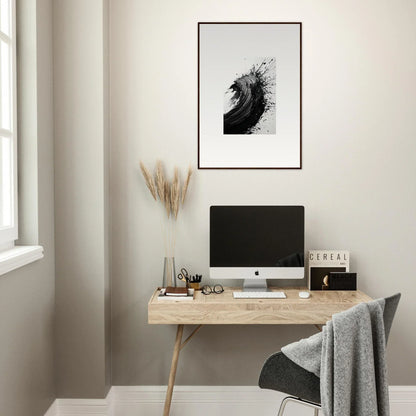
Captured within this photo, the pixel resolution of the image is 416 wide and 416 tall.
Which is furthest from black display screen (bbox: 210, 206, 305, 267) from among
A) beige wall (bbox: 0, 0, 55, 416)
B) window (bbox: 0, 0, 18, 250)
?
window (bbox: 0, 0, 18, 250)

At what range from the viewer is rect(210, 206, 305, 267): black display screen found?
8.52 ft

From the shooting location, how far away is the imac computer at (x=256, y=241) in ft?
8.52

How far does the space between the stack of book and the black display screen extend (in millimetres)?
202

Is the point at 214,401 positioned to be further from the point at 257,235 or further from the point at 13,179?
the point at 13,179

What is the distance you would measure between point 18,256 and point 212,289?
3.61 ft

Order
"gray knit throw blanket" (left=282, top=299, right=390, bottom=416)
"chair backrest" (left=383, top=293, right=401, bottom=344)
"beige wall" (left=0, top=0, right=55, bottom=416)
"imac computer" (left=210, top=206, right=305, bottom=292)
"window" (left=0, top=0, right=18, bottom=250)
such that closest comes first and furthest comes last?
"gray knit throw blanket" (left=282, top=299, right=390, bottom=416) → "chair backrest" (left=383, top=293, right=401, bottom=344) → "beige wall" (left=0, top=0, right=55, bottom=416) → "window" (left=0, top=0, right=18, bottom=250) → "imac computer" (left=210, top=206, right=305, bottom=292)

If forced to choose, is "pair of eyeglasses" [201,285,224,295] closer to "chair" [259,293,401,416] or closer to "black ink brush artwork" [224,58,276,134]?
"chair" [259,293,401,416]

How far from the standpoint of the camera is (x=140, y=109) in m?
2.78

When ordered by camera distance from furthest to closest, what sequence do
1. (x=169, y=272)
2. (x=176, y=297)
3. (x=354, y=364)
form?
(x=169, y=272) → (x=176, y=297) → (x=354, y=364)

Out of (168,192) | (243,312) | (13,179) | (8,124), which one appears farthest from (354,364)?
(8,124)

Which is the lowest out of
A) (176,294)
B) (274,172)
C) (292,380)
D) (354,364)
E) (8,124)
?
(292,380)

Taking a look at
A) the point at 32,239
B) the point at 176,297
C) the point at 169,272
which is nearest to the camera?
the point at 32,239

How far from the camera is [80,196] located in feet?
8.49

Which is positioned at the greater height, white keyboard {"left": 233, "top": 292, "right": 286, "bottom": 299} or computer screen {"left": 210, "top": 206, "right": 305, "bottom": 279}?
computer screen {"left": 210, "top": 206, "right": 305, "bottom": 279}
